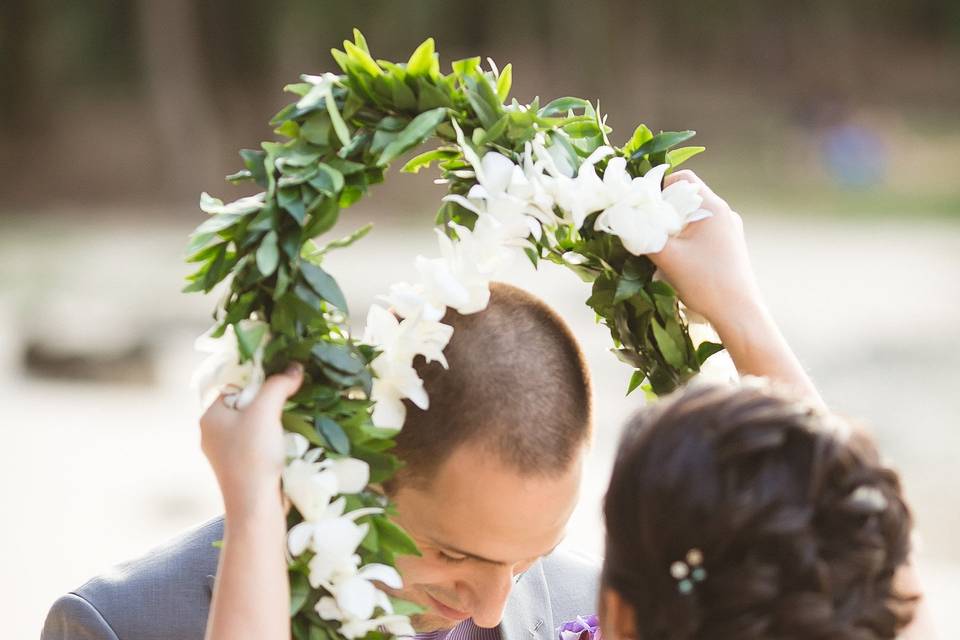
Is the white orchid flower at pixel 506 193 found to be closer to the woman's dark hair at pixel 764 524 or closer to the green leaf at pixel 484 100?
the green leaf at pixel 484 100

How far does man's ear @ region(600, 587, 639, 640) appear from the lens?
77.2 inches

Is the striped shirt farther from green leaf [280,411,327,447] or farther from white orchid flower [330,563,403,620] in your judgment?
green leaf [280,411,327,447]

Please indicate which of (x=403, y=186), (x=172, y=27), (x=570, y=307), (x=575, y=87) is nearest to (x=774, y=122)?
(x=575, y=87)

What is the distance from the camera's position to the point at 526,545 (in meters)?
2.54

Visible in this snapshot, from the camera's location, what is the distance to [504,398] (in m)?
2.63

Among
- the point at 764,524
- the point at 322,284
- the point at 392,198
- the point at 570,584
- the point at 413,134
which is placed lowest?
the point at 392,198

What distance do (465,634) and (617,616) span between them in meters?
1.02

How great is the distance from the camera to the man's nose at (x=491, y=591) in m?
2.58

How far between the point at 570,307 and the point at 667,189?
12088mm

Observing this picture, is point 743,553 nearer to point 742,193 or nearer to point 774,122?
point 742,193

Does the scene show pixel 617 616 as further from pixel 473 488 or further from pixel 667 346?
pixel 667 346

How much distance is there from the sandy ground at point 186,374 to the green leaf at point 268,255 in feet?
17.4

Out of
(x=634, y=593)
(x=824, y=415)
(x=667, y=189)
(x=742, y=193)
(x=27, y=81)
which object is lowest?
(x=742, y=193)

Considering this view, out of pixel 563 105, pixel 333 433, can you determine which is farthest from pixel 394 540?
pixel 563 105
